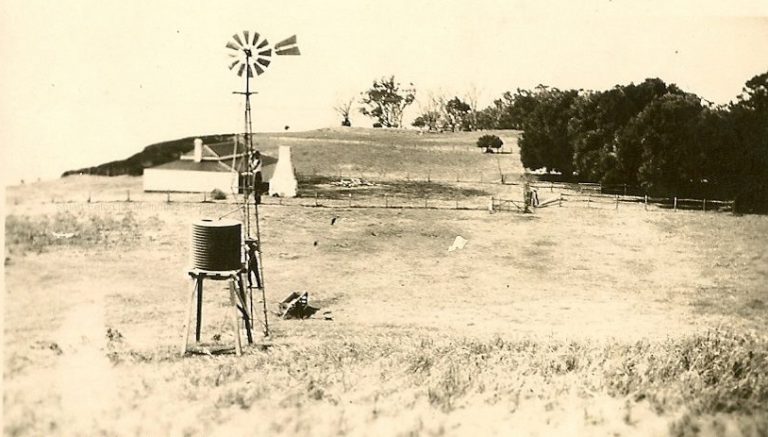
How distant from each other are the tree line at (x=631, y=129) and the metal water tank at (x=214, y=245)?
1.28 meters

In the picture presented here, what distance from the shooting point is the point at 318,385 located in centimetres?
437

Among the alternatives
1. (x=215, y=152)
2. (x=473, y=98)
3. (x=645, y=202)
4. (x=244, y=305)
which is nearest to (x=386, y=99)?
(x=473, y=98)

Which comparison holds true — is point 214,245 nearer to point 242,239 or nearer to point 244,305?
point 242,239

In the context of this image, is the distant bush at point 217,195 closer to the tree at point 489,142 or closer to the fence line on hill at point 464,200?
the fence line on hill at point 464,200

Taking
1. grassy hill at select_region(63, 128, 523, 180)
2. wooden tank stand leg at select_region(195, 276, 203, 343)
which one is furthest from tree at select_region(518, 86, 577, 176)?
wooden tank stand leg at select_region(195, 276, 203, 343)

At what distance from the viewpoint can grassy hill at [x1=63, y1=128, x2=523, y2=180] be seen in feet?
15.9

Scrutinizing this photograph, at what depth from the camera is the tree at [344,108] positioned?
4.74 metres

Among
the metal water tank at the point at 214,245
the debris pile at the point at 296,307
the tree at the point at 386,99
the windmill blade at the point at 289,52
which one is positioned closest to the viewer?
the metal water tank at the point at 214,245

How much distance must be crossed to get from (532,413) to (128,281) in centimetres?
294

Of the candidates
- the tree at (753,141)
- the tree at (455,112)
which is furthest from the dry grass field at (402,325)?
the tree at (455,112)

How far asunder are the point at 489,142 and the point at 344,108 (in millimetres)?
1237

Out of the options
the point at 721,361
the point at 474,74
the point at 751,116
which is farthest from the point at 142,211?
the point at 751,116

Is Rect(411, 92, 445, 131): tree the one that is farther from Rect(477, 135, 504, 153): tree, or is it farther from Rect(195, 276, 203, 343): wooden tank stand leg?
Rect(195, 276, 203, 343): wooden tank stand leg

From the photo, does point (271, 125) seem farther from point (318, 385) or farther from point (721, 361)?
point (721, 361)
